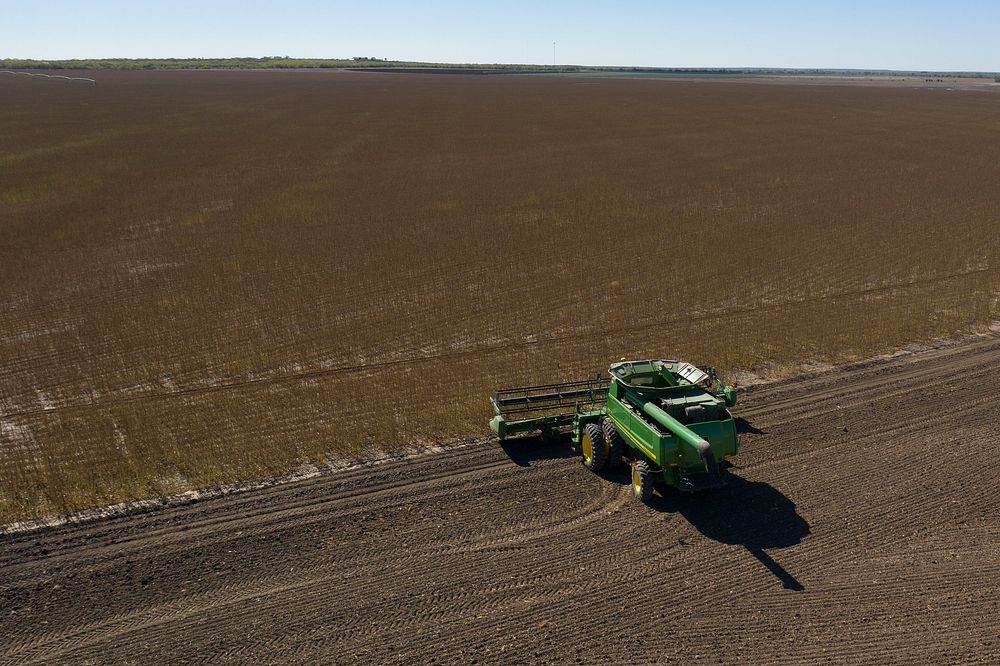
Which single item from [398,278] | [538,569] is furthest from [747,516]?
[398,278]

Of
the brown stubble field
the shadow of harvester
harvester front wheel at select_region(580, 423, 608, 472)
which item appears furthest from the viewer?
the brown stubble field

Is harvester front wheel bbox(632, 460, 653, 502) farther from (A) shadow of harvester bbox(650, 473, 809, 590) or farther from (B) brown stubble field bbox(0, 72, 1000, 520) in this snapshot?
(B) brown stubble field bbox(0, 72, 1000, 520)

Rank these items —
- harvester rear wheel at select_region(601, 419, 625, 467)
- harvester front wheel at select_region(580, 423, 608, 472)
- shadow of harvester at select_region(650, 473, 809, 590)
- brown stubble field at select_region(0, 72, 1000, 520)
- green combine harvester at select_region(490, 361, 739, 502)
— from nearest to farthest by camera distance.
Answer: shadow of harvester at select_region(650, 473, 809, 590) → green combine harvester at select_region(490, 361, 739, 502) → harvester rear wheel at select_region(601, 419, 625, 467) → harvester front wheel at select_region(580, 423, 608, 472) → brown stubble field at select_region(0, 72, 1000, 520)

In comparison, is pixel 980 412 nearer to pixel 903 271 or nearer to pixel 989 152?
pixel 903 271

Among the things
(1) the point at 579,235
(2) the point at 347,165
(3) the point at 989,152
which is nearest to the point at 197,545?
(1) the point at 579,235

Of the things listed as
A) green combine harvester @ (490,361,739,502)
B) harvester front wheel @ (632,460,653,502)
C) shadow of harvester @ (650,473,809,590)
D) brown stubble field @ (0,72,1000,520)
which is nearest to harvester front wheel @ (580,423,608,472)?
green combine harvester @ (490,361,739,502)

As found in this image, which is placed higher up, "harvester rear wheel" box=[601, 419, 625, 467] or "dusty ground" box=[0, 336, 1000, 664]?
"harvester rear wheel" box=[601, 419, 625, 467]

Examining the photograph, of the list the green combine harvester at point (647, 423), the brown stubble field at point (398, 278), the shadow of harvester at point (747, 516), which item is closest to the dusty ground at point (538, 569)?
the shadow of harvester at point (747, 516)

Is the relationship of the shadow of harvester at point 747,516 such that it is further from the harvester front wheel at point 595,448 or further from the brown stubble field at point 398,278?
the brown stubble field at point 398,278
